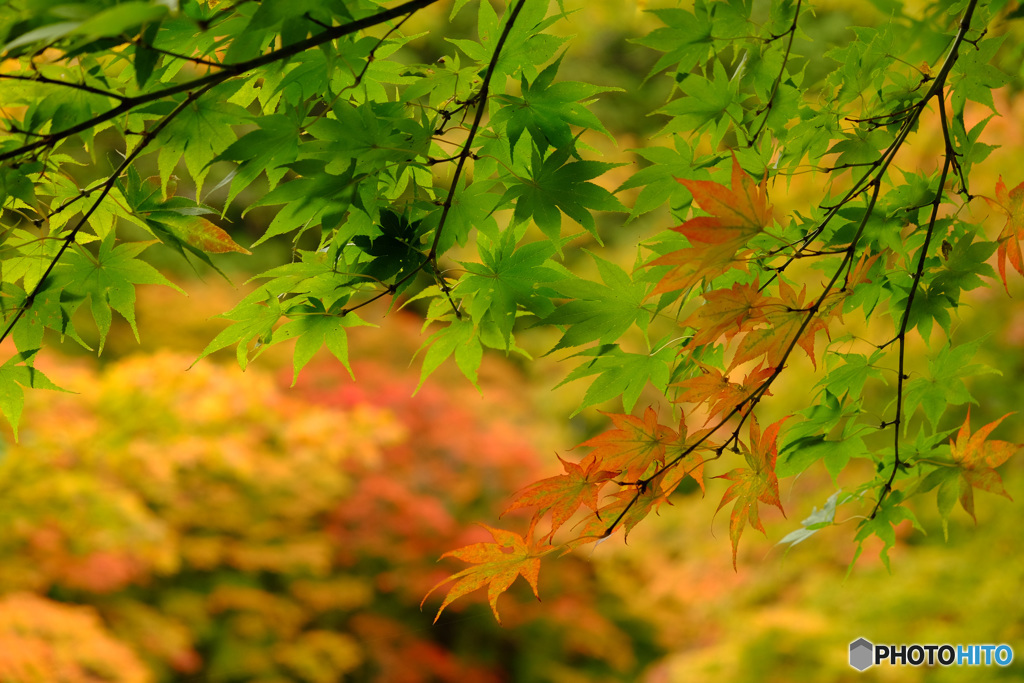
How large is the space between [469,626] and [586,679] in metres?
0.67

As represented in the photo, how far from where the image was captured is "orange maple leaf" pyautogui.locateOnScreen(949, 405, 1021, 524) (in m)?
0.65

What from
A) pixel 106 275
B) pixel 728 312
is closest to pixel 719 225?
pixel 728 312

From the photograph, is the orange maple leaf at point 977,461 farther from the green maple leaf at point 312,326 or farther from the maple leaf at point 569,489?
the green maple leaf at point 312,326

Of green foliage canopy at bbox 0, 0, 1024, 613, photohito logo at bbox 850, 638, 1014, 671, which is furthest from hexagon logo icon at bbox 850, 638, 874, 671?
green foliage canopy at bbox 0, 0, 1024, 613

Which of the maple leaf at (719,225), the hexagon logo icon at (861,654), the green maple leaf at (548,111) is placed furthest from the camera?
the hexagon logo icon at (861,654)

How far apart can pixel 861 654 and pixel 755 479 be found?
7.37 ft

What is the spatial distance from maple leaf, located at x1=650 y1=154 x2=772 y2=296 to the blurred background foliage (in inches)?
45.4

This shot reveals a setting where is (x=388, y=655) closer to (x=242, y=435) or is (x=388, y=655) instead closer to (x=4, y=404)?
(x=242, y=435)

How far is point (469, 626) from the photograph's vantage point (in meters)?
3.81

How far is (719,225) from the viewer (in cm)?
49

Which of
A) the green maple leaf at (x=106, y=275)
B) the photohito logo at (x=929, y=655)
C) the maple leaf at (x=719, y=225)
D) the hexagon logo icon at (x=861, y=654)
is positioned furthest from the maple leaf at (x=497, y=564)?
the hexagon logo icon at (x=861, y=654)

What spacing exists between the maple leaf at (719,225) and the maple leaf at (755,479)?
0.44 feet

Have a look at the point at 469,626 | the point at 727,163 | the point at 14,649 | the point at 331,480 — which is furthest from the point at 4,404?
the point at 469,626

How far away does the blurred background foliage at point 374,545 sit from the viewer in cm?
225
